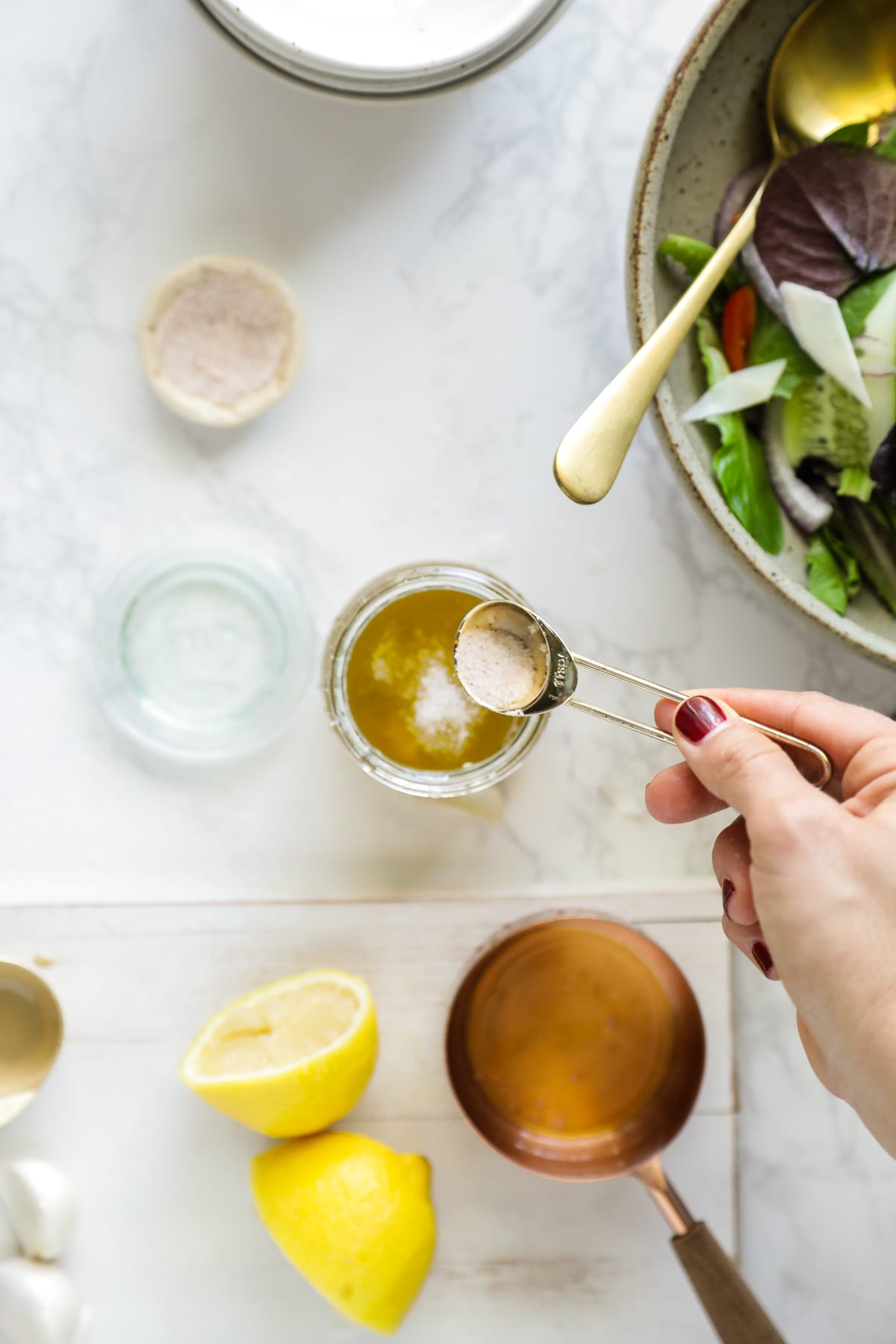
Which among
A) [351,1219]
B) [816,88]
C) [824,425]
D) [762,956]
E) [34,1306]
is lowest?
[34,1306]

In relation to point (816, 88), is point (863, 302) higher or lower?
lower

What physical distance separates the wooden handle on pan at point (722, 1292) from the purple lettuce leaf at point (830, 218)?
0.75m

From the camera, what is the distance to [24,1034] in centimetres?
95

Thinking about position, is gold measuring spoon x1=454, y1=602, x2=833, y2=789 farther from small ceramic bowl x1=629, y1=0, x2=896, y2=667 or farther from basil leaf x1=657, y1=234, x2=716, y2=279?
basil leaf x1=657, y1=234, x2=716, y2=279

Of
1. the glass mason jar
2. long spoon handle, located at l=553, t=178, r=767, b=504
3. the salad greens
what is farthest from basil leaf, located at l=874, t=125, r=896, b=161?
the glass mason jar

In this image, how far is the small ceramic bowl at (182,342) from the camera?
931mm

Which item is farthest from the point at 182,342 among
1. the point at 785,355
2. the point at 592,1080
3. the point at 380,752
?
the point at 592,1080

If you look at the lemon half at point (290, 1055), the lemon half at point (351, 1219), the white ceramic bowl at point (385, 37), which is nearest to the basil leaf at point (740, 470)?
the white ceramic bowl at point (385, 37)

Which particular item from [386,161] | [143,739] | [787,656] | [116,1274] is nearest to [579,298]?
[386,161]

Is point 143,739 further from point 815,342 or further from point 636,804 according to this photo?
point 815,342

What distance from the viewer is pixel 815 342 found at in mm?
850

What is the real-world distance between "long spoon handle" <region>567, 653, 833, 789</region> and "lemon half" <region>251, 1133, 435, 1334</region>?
0.43 meters

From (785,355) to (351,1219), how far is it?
75 cm

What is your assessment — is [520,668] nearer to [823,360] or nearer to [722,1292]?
[823,360]
